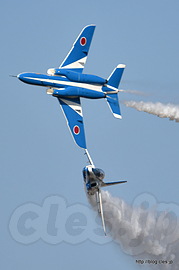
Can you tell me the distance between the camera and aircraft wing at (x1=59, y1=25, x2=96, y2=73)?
66062 mm

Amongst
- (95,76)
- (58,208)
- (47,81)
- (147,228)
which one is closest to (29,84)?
(47,81)

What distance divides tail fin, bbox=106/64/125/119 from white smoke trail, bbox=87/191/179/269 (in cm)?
696

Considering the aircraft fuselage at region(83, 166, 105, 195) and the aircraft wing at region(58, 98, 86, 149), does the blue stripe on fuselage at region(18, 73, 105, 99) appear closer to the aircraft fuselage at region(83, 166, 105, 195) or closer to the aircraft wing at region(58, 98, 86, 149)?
the aircraft wing at region(58, 98, 86, 149)

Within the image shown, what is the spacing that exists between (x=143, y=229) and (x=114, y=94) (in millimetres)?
11677

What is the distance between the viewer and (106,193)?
219ft

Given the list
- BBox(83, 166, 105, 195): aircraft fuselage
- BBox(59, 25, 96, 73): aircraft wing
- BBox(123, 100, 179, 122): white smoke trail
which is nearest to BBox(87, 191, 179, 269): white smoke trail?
BBox(83, 166, 105, 195): aircraft fuselage

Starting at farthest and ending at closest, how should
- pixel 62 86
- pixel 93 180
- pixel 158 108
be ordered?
pixel 158 108
pixel 62 86
pixel 93 180

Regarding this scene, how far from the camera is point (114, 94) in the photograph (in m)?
65.7

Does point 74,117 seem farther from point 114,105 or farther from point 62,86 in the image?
point 114,105

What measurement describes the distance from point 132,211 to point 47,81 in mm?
13142

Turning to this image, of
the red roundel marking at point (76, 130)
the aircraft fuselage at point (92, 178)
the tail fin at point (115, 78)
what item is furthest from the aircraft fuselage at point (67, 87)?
the aircraft fuselage at point (92, 178)

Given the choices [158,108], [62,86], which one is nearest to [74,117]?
[62,86]

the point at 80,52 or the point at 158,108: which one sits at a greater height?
the point at 80,52

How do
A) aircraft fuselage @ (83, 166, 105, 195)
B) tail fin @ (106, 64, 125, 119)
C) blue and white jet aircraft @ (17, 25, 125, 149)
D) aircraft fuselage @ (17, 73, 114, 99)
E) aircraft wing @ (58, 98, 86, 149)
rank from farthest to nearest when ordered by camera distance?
tail fin @ (106, 64, 125, 119) < aircraft wing @ (58, 98, 86, 149) < blue and white jet aircraft @ (17, 25, 125, 149) < aircraft fuselage @ (17, 73, 114, 99) < aircraft fuselage @ (83, 166, 105, 195)
